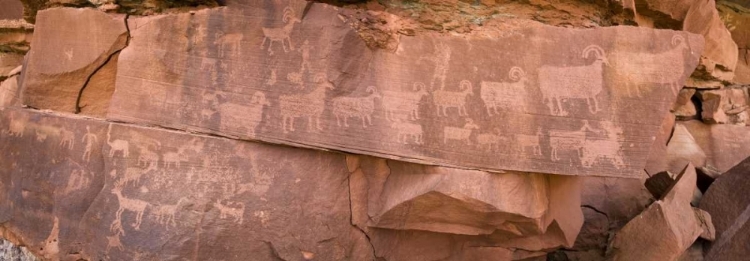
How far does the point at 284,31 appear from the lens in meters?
3.26

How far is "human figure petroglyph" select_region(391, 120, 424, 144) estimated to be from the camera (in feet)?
10.6

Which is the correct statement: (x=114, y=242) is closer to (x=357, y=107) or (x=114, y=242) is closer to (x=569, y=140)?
(x=357, y=107)

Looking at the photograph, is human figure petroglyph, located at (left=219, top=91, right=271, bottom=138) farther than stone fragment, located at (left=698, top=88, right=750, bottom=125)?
No

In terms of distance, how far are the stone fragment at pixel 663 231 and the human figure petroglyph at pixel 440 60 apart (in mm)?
1887

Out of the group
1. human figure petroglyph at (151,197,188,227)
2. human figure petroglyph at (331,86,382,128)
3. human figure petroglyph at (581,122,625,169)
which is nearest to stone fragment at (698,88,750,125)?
human figure petroglyph at (581,122,625,169)

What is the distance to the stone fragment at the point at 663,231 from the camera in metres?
3.72

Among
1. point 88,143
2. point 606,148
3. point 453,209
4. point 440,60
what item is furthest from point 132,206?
point 606,148

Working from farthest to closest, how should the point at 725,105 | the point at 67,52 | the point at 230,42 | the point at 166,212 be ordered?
the point at 725,105
the point at 67,52
the point at 230,42
the point at 166,212

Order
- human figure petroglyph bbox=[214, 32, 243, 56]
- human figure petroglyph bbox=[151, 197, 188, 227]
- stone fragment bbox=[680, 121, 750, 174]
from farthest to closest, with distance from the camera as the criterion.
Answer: stone fragment bbox=[680, 121, 750, 174]
human figure petroglyph bbox=[214, 32, 243, 56]
human figure petroglyph bbox=[151, 197, 188, 227]

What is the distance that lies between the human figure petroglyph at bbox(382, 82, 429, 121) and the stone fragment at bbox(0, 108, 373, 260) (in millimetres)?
453

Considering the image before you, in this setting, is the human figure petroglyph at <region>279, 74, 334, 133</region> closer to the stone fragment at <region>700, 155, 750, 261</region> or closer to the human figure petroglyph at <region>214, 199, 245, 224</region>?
the human figure petroglyph at <region>214, 199, 245, 224</region>

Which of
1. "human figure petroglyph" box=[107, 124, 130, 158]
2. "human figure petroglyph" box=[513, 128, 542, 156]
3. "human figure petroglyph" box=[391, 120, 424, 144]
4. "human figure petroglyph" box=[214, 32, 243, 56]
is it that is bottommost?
"human figure petroglyph" box=[107, 124, 130, 158]

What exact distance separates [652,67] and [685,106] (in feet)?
9.00

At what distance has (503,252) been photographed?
373cm
